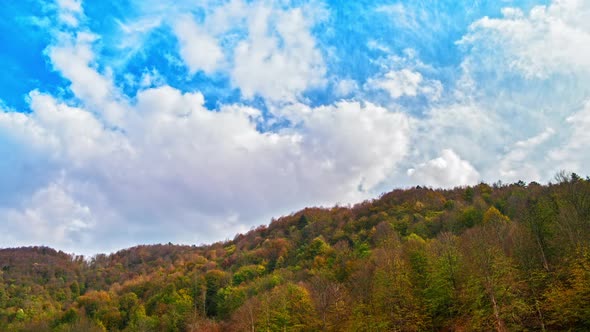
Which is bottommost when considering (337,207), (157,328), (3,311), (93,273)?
(157,328)

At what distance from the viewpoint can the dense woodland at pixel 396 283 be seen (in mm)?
50469

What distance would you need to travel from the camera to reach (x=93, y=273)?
18475 centimetres

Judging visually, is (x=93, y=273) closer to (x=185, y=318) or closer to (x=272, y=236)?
(x=272, y=236)

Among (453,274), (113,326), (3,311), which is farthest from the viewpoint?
(3,311)

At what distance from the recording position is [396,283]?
59250 millimetres

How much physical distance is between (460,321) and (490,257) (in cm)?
1137

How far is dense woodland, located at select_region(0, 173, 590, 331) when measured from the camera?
166ft

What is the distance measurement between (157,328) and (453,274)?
→ 68840mm

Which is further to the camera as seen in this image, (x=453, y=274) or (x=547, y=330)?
(x=453, y=274)

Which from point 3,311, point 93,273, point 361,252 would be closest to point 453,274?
point 361,252

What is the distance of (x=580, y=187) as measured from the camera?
207ft

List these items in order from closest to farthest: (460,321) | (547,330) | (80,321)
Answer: (547,330) → (460,321) → (80,321)

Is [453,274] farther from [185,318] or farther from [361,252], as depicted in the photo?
[185,318]

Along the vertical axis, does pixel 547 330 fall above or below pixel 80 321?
below
